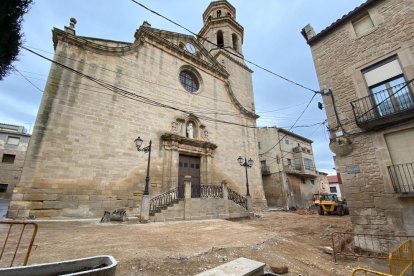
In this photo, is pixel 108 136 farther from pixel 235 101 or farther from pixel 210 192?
pixel 235 101

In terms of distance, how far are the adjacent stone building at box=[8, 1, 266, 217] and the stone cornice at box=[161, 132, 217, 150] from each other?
7 cm

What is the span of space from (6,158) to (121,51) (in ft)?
73.8

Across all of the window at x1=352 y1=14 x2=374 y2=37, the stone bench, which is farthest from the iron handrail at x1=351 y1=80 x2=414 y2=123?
the stone bench

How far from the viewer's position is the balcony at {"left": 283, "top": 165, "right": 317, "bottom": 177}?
23.1m

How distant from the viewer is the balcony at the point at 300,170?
23.1m

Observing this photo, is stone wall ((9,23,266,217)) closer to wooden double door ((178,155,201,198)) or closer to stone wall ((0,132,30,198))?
wooden double door ((178,155,201,198))

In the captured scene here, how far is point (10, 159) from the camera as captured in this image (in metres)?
22.8

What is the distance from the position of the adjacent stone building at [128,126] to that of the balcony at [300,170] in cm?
855

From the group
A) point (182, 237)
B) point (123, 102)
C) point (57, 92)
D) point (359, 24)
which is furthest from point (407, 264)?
point (57, 92)

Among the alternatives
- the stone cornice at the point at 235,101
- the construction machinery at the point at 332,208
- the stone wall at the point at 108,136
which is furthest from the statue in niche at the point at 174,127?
the construction machinery at the point at 332,208

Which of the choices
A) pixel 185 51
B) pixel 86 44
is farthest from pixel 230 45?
pixel 86 44

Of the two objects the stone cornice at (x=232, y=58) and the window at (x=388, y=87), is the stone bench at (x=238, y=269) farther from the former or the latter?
the stone cornice at (x=232, y=58)

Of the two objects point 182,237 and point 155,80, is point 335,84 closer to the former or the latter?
point 182,237

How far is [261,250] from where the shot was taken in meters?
4.59
